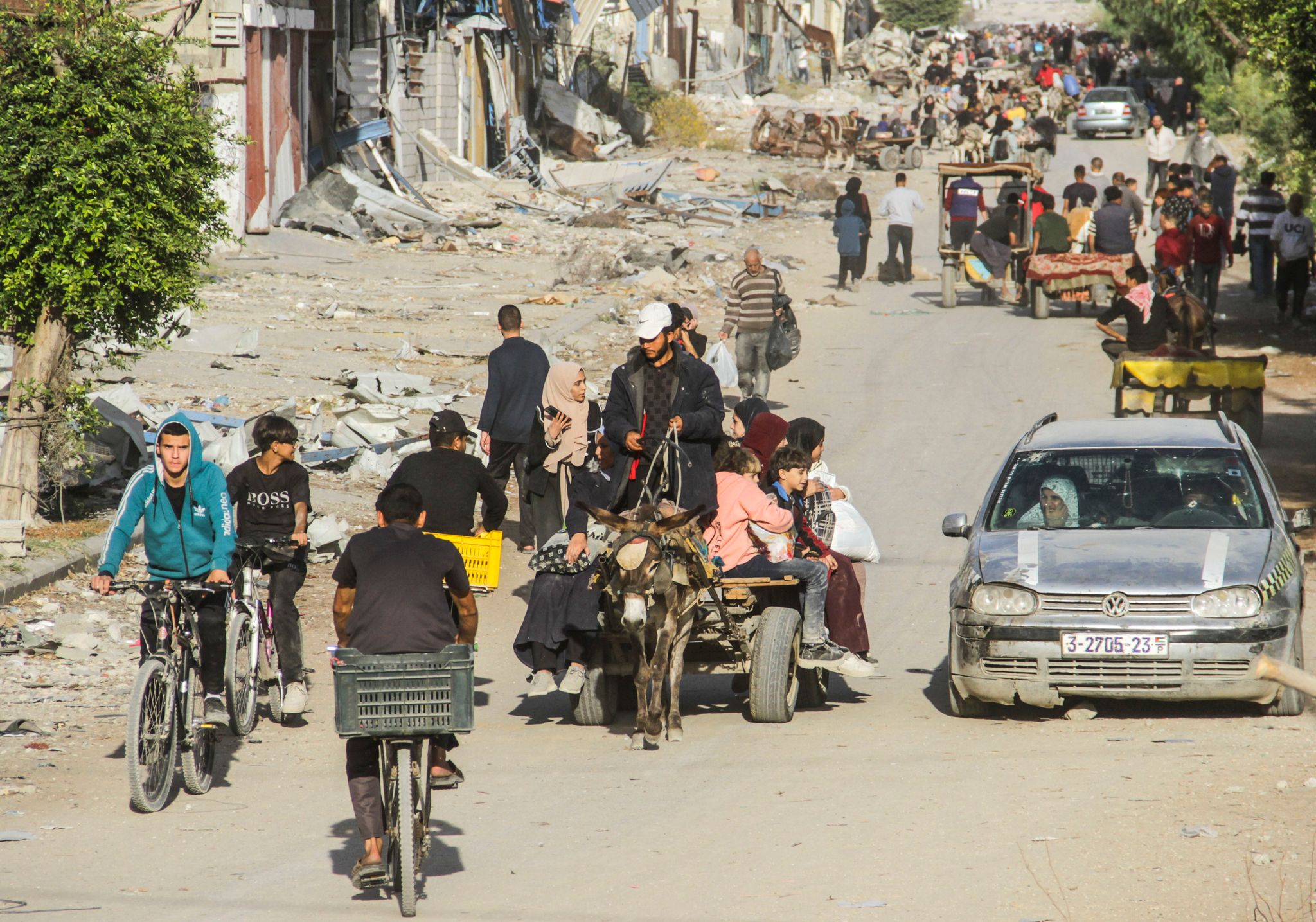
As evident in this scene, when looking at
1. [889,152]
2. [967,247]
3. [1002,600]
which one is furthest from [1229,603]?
[889,152]

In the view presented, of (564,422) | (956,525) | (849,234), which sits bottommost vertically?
(956,525)

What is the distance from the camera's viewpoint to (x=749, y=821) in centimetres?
648

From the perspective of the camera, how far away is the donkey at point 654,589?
23.6 ft

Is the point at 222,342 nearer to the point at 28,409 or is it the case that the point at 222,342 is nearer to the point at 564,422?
the point at 28,409

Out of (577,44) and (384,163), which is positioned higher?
(577,44)

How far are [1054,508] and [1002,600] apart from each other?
3.22ft

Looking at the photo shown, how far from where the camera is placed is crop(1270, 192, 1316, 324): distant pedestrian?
2125 centimetres

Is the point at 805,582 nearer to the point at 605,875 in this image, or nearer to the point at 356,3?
the point at 605,875

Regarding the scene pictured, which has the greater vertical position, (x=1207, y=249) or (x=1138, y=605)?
(x=1207, y=249)

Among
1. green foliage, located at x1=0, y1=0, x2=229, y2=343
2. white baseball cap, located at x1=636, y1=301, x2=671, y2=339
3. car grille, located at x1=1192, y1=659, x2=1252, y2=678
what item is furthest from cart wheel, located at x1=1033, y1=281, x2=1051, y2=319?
car grille, located at x1=1192, y1=659, x2=1252, y2=678

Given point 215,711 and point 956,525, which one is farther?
point 956,525

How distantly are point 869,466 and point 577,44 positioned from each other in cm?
3599

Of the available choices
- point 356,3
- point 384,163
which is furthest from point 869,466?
point 356,3

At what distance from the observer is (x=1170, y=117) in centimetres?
4950
